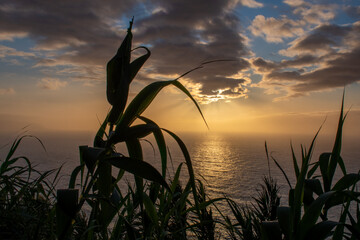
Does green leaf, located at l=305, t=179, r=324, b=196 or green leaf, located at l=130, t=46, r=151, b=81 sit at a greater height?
green leaf, located at l=130, t=46, r=151, b=81

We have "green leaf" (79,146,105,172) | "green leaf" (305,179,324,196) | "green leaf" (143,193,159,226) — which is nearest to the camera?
"green leaf" (79,146,105,172)

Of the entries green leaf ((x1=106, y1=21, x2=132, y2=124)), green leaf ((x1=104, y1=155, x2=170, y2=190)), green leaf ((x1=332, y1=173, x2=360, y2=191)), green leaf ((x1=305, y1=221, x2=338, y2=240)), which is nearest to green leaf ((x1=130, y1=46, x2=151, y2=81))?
green leaf ((x1=106, y1=21, x2=132, y2=124))

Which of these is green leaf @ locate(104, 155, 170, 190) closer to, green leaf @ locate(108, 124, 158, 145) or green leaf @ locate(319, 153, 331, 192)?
green leaf @ locate(108, 124, 158, 145)

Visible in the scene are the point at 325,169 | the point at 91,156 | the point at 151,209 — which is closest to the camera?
the point at 91,156

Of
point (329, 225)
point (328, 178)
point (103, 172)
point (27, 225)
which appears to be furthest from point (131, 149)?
point (27, 225)

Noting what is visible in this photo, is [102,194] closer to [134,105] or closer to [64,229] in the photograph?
[64,229]

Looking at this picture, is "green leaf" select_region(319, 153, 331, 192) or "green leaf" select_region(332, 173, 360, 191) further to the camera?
"green leaf" select_region(319, 153, 331, 192)

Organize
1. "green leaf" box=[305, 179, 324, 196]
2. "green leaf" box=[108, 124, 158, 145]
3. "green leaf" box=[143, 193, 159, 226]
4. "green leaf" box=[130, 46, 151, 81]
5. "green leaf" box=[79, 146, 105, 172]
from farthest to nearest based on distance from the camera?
"green leaf" box=[143, 193, 159, 226], "green leaf" box=[305, 179, 324, 196], "green leaf" box=[130, 46, 151, 81], "green leaf" box=[108, 124, 158, 145], "green leaf" box=[79, 146, 105, 172]

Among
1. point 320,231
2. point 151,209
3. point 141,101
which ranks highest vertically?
point 141,101

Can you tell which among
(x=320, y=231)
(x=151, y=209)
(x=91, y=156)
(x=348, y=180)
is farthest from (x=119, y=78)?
(x=348, y=180)

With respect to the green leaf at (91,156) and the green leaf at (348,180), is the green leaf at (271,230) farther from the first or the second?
the green leaf at (91,156)

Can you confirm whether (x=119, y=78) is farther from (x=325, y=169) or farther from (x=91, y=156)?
(x=325, y=169)

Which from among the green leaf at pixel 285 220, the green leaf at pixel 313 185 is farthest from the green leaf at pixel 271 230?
the green leaf at pixel 313 185

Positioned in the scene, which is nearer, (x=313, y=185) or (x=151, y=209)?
(x=313, y=185)
